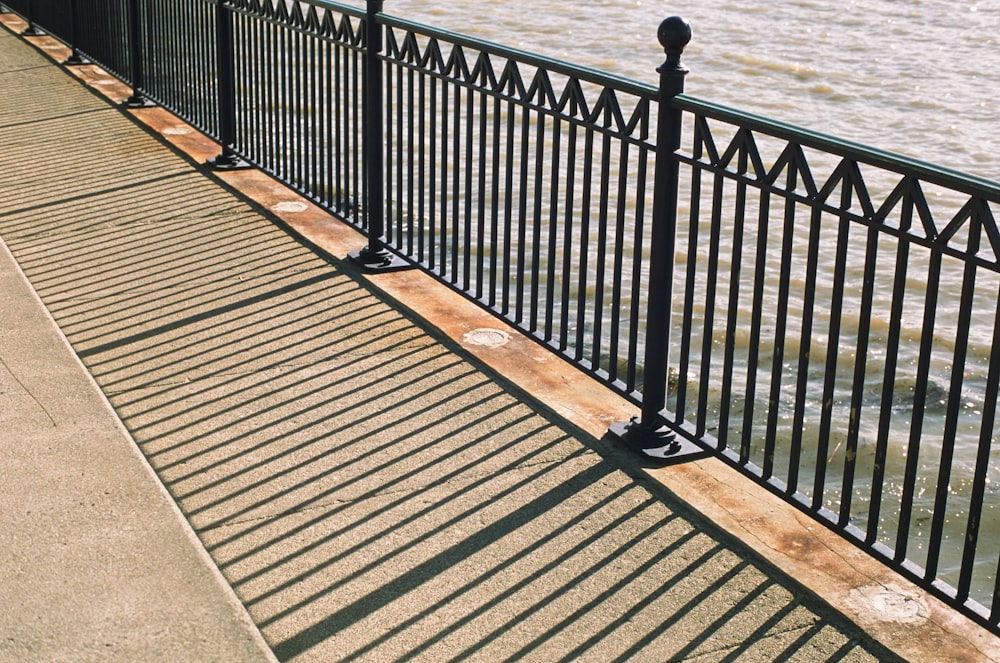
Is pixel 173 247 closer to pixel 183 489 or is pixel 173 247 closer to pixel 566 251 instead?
pixel 566 251

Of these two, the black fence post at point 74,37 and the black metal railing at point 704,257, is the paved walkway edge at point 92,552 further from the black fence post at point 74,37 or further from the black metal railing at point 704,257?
the black fence post at point 74,37

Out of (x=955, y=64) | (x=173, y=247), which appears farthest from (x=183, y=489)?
(x=955, y=64)

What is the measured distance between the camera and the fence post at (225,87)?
8750 millimetres

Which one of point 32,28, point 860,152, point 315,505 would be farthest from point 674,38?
point 32,28

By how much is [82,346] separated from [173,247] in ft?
5.01

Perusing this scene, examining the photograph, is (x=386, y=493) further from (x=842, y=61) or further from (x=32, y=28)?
(x=842, y=61)

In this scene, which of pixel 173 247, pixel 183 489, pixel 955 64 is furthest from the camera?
pixel 955 64

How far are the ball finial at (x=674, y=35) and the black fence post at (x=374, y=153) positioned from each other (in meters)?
2.34

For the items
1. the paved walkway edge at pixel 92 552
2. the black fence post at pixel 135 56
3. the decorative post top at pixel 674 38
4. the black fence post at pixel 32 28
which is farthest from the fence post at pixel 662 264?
the black fence post at pixel 32 28

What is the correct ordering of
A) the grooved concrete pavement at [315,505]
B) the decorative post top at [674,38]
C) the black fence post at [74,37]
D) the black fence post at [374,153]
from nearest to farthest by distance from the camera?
the grooved concrete pavement at [315,505] → the decorative post top at [674,38] → the black fence post at [374,153] → the black fence post at [74,37]

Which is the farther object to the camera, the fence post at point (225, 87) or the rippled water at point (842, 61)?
the rippled water at point (842, 61)

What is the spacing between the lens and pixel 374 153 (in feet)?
23.0

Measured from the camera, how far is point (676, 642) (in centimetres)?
382

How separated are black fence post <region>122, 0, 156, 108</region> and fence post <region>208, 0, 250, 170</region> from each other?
1923 mm
